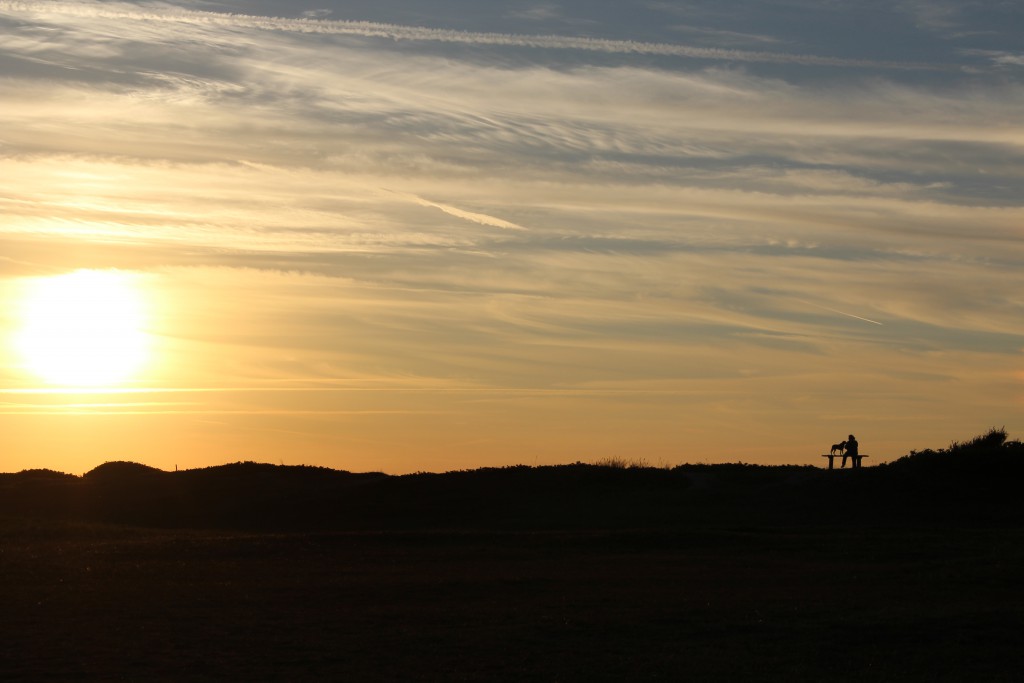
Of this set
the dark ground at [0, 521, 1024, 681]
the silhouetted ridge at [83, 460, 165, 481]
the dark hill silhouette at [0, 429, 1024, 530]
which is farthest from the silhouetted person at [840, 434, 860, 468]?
the silhouetted ridge at [83, 460, 165, 481]

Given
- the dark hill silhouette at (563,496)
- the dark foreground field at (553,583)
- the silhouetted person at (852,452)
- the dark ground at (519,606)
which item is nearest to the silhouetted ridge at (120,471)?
the dark hill silhouette at (563,496)

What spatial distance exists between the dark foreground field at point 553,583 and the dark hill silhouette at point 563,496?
0.13m

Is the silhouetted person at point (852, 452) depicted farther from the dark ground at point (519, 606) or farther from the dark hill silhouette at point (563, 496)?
the dark ground at point (519, 606)

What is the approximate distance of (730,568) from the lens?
2403 cm

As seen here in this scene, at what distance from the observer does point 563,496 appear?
37438 millimetres

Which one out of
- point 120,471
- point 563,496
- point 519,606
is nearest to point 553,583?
point 519,606

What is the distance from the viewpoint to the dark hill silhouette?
34.0 metres

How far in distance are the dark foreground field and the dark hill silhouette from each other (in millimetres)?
133

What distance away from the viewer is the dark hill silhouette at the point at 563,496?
112ft

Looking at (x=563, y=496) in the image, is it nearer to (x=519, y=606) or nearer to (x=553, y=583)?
(x=553, y=583)

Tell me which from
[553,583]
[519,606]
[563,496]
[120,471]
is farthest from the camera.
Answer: [120,471]

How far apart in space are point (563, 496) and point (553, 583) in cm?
1542

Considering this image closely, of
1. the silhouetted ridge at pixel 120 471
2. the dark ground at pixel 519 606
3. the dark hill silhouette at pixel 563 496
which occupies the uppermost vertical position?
the silhouetted ridge at pixel 120 471

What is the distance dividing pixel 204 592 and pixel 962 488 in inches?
951
